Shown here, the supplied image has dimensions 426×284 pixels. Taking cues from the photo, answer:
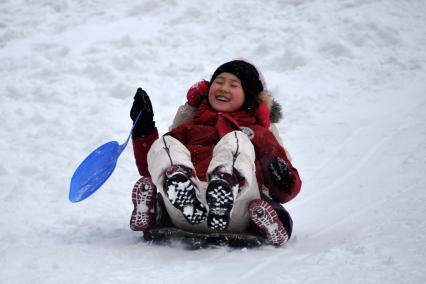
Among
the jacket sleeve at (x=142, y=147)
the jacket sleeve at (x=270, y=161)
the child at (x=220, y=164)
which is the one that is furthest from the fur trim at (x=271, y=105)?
the jacket sleeve at (x=142, y=147)

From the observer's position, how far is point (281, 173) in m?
3.29

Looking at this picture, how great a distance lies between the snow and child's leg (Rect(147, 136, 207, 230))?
233 millimetres

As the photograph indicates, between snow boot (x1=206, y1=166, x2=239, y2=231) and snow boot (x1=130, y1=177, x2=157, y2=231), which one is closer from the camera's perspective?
snow boot (x1=206, y1=166, x2=239, y2=231)

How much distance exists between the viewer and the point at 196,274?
261cm

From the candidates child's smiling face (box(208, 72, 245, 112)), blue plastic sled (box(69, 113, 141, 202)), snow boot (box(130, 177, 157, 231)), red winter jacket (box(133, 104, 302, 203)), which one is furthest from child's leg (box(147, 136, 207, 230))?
child's smiling face (box(208, 72, 245, 112))

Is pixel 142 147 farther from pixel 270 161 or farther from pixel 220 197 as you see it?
pixel 220 197

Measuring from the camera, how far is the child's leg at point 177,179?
9.19ft

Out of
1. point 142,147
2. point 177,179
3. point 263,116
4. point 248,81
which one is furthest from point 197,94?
point 177,179

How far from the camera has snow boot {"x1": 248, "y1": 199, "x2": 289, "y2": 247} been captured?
3.13m

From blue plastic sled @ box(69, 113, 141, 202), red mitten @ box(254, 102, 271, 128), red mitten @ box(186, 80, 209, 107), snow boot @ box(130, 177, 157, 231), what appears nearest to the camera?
snow boot @ box(130, 177, 157, 231)

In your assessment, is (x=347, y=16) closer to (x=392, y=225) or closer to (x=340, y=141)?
(x=340, y=141)

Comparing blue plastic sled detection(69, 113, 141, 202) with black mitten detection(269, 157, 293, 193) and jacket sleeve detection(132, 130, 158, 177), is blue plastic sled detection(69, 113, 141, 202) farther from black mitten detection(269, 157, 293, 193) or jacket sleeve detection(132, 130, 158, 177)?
black mitten detection(269, 157, 293, 193)

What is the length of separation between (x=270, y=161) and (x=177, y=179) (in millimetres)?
747

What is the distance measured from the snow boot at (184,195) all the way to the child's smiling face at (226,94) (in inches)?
39.8
